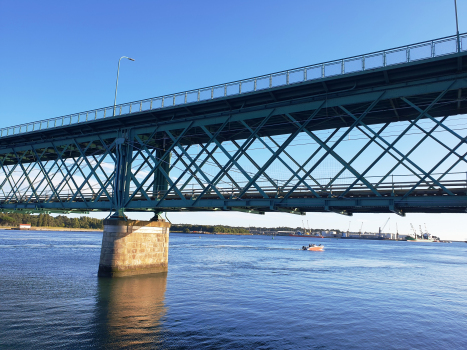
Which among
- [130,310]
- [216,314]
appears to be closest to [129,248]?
[130,310]

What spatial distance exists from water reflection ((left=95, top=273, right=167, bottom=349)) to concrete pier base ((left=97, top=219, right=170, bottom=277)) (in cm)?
86

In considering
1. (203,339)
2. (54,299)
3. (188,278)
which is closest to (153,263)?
(188,278)

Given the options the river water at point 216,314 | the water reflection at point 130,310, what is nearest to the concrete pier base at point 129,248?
the water reflection at point 130,310

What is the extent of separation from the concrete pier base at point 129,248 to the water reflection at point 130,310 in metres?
0.86

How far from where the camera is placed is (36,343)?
613 inches

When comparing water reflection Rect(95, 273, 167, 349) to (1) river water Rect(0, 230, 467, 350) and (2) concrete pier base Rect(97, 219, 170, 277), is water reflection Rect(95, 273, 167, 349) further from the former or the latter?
(2) concrete pier base Rect(97, 219, 170, 277)

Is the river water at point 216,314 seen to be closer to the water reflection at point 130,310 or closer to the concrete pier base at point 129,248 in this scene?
the water reflection at point 130,310

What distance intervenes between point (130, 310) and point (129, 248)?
10.9 metres

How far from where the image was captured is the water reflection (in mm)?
16375

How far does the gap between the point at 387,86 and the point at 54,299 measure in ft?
87.7

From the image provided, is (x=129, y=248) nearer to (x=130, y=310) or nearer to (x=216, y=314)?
(x=130, y=310)

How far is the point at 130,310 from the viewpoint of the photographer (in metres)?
21.7

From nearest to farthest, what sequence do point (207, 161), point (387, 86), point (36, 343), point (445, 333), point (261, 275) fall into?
1. point (36, 343)
2. point (445, 333)
3. point (387, 86)
4. point (207, 161)
5. point (261, 275)

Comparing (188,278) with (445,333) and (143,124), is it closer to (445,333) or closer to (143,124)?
(143,124)
